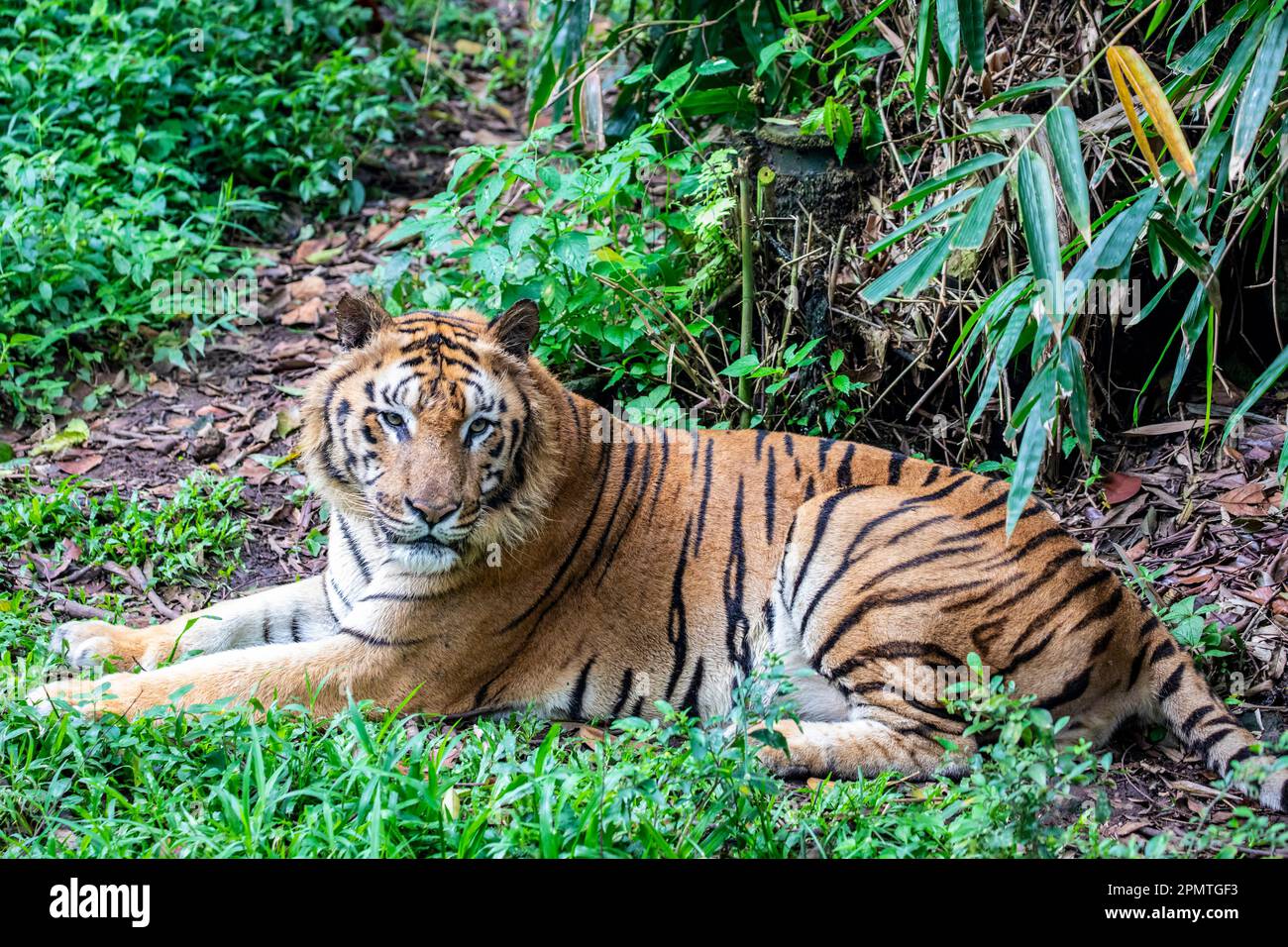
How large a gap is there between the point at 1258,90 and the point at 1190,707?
1.87 meters

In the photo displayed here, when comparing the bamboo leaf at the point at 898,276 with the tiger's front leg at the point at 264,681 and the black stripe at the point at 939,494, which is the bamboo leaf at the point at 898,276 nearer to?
the black stripe at the point at 939,494

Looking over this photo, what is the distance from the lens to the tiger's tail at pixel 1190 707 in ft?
12.5

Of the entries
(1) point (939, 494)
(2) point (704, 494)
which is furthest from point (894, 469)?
(2) point (704, 494)

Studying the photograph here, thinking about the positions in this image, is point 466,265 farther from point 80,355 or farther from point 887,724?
point 887,724

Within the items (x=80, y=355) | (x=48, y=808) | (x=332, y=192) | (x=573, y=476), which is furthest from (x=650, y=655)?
(x=332, y=192)

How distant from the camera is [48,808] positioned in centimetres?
342

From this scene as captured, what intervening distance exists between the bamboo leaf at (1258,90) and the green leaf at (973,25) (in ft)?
2.35

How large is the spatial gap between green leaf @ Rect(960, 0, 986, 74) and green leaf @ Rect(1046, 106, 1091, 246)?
33 cm

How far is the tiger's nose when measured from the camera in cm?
389

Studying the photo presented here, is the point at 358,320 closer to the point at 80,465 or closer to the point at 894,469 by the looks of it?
the point at 894,469

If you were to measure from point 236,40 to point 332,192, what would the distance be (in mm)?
1130

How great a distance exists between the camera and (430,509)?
153 inches

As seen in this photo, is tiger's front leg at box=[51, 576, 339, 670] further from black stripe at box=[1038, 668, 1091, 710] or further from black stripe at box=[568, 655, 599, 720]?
black stripe at box=[1038, 668, 1091, 710]

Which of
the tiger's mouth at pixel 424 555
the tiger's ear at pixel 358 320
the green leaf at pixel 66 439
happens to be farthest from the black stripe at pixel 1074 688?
the green leaf at pixel 66 439
